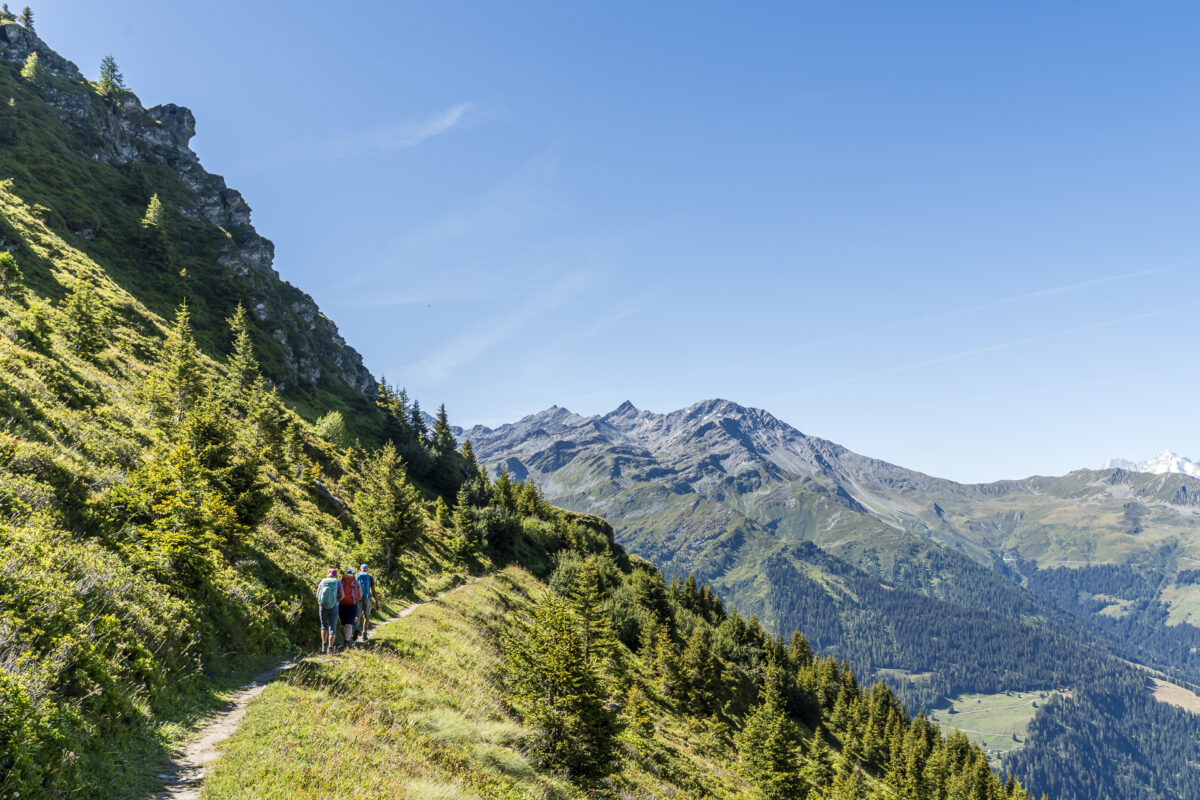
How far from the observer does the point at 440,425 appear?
124 m

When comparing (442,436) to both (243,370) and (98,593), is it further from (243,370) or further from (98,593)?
(98,593)

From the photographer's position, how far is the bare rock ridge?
359 ft

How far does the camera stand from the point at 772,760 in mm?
39344

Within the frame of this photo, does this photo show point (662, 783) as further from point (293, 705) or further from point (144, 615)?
point (144, 615)

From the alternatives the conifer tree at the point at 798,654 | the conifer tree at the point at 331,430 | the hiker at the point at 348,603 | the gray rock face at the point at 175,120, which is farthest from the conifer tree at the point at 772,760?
the gray rock face at the point at 175,120

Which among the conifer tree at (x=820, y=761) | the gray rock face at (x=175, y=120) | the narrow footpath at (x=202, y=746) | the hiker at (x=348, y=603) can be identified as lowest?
the conifer tree at (x=820, y=761)

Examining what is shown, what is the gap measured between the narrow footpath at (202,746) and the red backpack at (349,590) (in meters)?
4.16

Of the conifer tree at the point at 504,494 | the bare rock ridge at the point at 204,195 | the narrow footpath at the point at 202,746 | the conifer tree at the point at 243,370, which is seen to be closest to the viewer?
the narrow footpath at the point at 202,746

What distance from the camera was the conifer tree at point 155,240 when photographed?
83.9 meters

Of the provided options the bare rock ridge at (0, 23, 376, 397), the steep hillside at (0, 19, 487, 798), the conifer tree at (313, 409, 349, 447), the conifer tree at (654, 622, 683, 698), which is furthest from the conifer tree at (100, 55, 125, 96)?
the conifer tree at (654, 622, 683, 698)

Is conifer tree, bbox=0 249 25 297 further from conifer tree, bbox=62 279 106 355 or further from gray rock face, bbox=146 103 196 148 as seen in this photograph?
gray rock face, bbox=146 103 196 148

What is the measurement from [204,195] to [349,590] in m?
166

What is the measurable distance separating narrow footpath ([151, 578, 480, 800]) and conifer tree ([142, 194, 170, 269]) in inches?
3800

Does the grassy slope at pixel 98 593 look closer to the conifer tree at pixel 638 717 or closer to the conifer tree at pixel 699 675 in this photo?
the conifer tree at pixel 638 717
